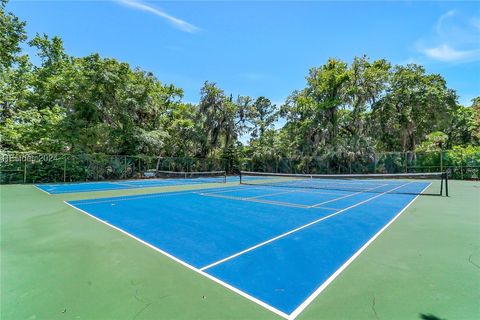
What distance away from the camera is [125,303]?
2820 mm

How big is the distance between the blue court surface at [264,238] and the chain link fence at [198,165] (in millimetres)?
13490

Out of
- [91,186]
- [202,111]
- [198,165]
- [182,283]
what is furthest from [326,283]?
[202,111]

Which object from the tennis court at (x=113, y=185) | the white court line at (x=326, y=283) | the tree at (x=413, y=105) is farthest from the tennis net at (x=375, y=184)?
the white court line at (x=326, y=283)

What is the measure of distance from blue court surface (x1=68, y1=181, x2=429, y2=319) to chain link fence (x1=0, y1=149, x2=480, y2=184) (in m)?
13.5

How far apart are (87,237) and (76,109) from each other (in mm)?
23554

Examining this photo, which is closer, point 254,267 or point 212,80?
point 254,267

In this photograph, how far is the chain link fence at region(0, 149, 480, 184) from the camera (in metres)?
18.8

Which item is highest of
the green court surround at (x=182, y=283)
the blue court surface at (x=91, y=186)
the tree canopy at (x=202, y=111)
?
the tree canopy at (x=202, y=111)

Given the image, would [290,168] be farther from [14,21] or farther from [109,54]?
[14,21]

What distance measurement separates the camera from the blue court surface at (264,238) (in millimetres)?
3289

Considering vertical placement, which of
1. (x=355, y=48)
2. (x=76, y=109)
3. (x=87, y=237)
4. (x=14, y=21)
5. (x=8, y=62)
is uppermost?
(x=355, y=48)

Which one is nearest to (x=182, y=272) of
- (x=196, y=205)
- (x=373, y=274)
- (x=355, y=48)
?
(x=373, y=274)

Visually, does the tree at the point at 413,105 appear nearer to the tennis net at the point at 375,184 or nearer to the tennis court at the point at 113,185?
the tennis net at the point at 375,184

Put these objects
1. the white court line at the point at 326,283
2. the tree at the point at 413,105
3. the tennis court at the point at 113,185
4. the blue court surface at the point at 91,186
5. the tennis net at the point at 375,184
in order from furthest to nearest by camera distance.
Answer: the tree at the point at 413,105 < the tennis court at the point at 113,185 < the blue court surface at the point at 91,186 < the tennis net at the point at 375,184 < the white court line at the point at 326,283
